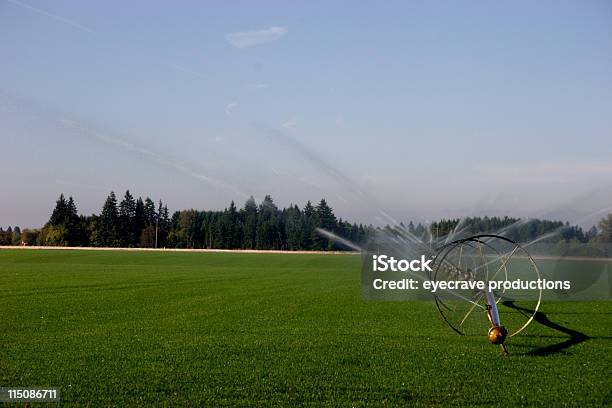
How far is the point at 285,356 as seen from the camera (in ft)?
35.8

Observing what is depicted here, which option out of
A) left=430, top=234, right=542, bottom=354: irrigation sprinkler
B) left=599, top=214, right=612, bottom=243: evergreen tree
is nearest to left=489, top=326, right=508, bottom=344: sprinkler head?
left=430, top=234, right=542, bottom=354: irrigation sprinkler

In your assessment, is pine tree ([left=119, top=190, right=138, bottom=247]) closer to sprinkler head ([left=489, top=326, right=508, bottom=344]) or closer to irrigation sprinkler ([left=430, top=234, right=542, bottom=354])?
irrigation sprinkler ([left=430, top=234, right=542, bottom=354])

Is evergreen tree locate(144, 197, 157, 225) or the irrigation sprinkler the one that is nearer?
the irrigation sprinkler

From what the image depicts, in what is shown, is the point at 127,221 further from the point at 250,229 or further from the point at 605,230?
the point at 605,230

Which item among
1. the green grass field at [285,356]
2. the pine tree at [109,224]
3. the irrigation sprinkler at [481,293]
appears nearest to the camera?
the green grass field at [285,356]

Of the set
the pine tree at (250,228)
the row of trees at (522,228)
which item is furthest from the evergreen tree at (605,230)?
the pine tree at (250,228)

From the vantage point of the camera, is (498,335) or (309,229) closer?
(498,335)

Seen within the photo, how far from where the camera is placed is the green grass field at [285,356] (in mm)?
8305

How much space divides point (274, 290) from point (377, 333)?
12908 mm

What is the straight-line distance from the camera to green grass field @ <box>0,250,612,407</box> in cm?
830

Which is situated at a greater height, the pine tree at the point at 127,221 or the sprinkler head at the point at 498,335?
the pine tree at the point at 127,221

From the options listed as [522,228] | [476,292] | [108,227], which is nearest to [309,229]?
[108,227]

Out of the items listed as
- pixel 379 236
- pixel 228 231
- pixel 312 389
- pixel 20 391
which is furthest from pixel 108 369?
pixel 228 231

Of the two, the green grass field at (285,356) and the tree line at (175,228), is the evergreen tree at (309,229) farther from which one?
the green grass field at (285,356)
